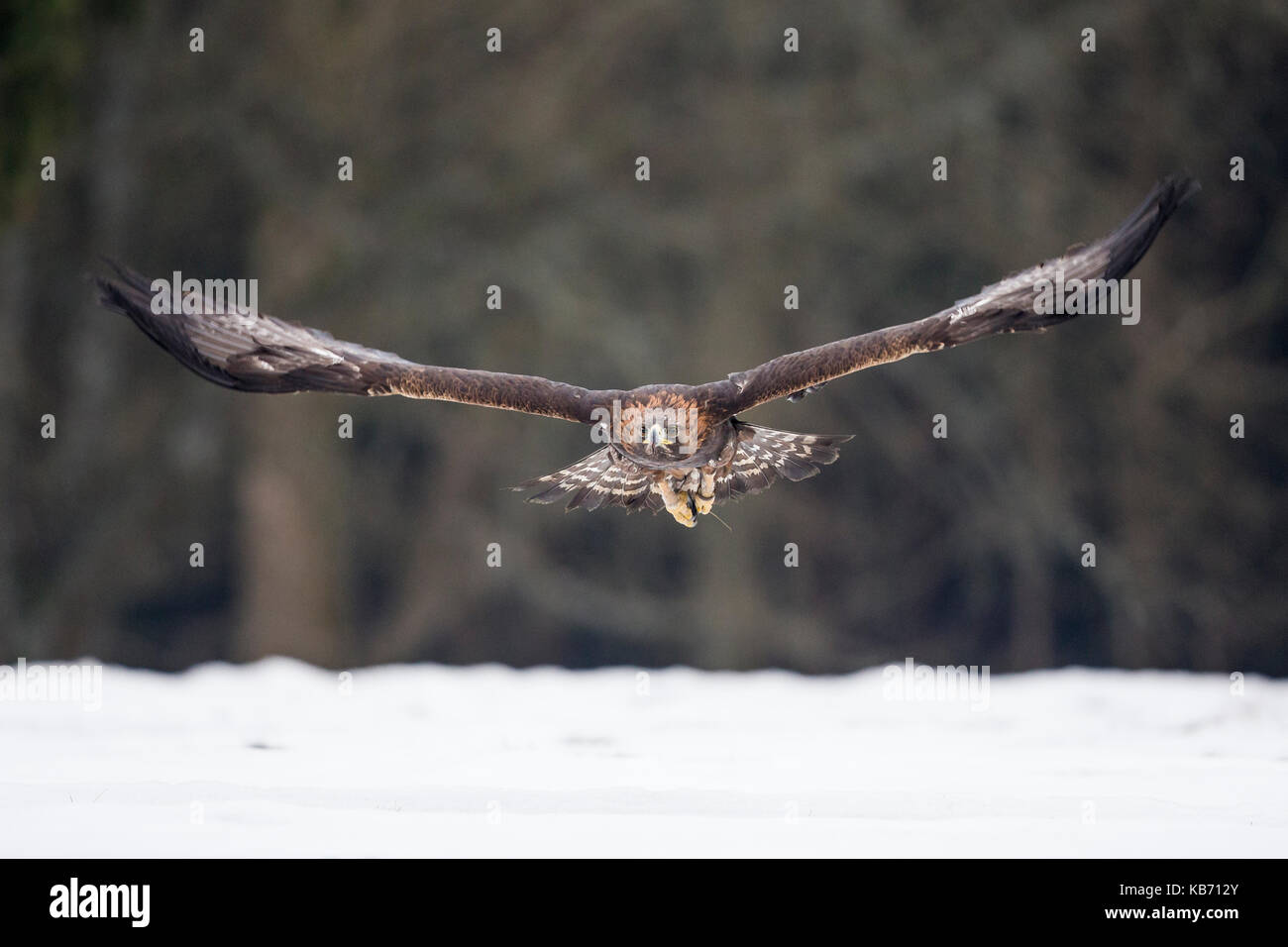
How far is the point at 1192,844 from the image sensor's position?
18.6 feet

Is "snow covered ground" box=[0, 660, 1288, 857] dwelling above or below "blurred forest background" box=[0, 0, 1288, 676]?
below

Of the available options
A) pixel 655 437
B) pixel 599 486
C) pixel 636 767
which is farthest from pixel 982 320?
pixel 636 767

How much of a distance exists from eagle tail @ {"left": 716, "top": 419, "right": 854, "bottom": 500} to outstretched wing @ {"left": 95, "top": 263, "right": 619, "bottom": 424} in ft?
4.26

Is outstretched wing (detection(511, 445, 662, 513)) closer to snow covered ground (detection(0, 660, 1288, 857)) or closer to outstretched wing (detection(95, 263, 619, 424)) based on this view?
outstretched wing (detection(95, 263, 619, 424))

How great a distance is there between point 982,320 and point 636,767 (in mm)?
2726

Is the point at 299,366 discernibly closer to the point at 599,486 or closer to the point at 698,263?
the point at 599,486

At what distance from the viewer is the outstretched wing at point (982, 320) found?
22.3 ft

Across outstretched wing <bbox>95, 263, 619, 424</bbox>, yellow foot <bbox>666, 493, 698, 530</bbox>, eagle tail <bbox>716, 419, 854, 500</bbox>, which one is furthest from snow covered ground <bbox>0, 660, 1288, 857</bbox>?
outstretched wing <bbox>95, 263, 619, 424</bbox>

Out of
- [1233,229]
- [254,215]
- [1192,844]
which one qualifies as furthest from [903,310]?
[1192,844]

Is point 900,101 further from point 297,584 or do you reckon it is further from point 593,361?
point 297,584

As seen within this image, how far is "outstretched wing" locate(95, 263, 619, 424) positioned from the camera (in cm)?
689

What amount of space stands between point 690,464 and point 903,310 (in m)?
8.74

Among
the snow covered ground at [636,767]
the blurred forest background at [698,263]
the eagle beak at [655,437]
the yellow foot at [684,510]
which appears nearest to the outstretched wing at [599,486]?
the yellow foot at [684,510]

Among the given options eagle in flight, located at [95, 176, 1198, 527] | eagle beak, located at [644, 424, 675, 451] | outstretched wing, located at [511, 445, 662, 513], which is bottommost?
outstretched wing, located at [511, 445, 662, 513]
